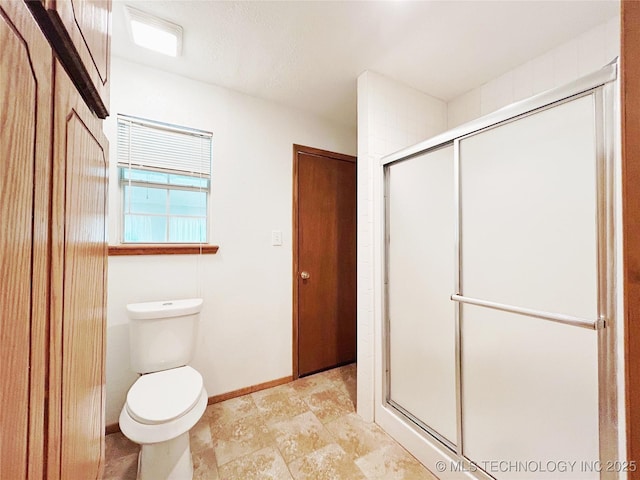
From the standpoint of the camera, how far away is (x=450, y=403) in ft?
4.64

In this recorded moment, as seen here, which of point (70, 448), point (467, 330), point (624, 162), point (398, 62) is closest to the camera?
point (624, 162)

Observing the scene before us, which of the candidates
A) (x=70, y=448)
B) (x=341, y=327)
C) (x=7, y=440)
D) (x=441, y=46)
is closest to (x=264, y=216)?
(x=341, y=327)

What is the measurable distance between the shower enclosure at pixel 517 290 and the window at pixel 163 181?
145 centimetres

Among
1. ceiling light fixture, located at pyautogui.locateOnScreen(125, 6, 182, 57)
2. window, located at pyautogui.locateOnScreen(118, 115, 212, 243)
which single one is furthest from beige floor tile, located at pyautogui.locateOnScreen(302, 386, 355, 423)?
ceiling light fixture, located at pyautogui.locateOnScreen(125, 6, 182, 57)

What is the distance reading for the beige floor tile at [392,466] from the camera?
1.37m

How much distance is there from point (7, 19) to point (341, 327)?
102 inches

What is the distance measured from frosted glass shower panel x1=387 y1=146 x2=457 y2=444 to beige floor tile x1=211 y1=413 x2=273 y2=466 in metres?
0.86

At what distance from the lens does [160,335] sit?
1.59m

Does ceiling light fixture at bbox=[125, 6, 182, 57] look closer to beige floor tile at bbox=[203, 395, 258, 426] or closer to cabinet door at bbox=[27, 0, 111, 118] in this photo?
cabinet door at bbox=[27, 0, 111, 118]

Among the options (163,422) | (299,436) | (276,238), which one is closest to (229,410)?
(299,436)

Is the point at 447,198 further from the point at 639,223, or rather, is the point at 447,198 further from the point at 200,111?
the point at 200,111

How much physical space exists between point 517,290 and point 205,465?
70.2 inches

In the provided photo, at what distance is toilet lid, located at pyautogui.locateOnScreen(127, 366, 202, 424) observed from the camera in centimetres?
121

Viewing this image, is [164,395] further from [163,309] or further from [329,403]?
[329,403]
